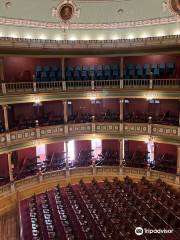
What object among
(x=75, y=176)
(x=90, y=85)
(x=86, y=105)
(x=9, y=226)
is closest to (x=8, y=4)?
(x=90, y=85)

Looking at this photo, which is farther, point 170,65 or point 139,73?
point 139,73

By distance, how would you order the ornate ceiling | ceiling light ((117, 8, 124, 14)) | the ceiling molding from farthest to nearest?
ceiling light ((117, 8, 124, 14)) → the ceiling molding → the ornate ceiling

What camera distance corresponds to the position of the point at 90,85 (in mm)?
18031

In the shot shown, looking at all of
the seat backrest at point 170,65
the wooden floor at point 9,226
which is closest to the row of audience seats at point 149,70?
the seat backrest at point 170,65

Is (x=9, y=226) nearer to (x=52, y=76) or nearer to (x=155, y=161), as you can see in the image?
(x=52, y=76)

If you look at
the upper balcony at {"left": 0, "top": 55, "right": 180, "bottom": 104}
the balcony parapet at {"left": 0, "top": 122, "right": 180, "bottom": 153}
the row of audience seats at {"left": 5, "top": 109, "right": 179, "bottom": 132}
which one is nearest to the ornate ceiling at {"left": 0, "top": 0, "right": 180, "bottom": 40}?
the upper balcony at {"left": 0, "top": 55, "right": 180, "bottom": 104}

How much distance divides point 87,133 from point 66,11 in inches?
293

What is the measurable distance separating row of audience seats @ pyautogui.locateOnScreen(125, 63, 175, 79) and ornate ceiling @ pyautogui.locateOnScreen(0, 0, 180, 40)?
1.98 meters

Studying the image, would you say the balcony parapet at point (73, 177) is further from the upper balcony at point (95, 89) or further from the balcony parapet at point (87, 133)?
the upper balcony at point (95, 89)

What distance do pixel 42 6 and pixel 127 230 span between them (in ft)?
43.5

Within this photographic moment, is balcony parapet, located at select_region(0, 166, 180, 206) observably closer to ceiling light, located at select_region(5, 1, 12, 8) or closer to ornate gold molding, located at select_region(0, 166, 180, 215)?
ornate gold molding, located at select_region(0, 166, 180, 215)

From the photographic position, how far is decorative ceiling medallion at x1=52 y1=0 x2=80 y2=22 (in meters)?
15.8

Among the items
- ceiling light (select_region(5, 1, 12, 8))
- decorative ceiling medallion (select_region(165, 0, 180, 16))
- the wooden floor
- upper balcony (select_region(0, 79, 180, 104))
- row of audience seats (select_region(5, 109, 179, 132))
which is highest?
ceiling light (select_region(5, 1, 12, 8))

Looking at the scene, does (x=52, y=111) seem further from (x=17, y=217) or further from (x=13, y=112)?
(x=17, y=217)
